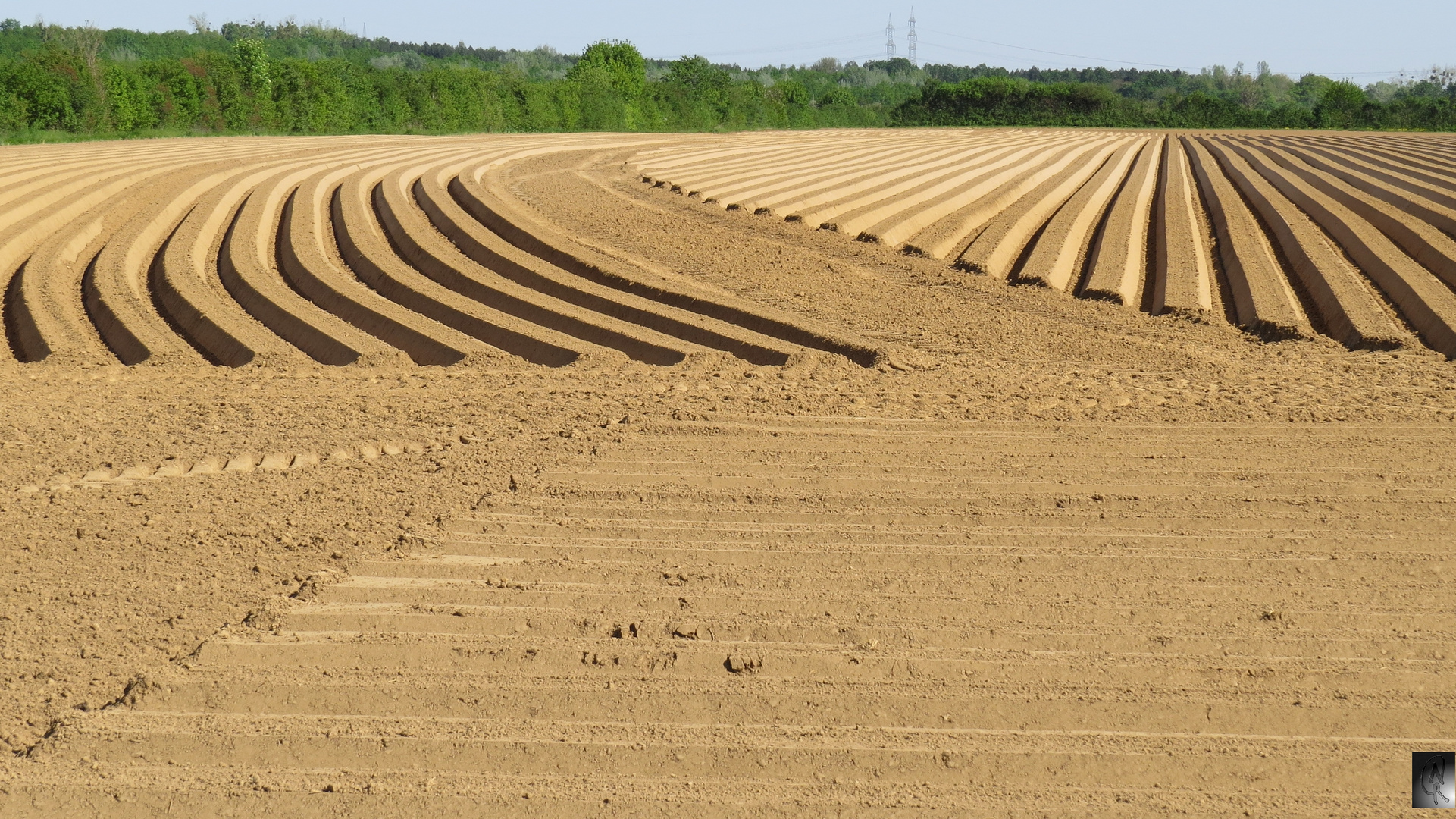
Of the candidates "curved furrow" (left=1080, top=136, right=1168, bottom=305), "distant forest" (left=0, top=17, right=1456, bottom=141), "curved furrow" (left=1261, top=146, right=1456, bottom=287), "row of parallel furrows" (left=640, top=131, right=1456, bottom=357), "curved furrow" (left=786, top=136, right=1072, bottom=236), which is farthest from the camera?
"distant forest" (left=0, top=17, right=1456, bottom=141)

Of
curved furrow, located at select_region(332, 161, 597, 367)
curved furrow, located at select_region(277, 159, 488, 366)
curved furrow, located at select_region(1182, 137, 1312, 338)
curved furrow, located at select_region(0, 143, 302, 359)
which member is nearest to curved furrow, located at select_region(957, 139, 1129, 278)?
curved furrow, located at select_region(1182, 137, 1312, 338)

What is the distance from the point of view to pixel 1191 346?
8.35 metres

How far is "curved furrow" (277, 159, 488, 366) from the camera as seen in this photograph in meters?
8.34

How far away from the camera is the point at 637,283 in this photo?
32.9 ft

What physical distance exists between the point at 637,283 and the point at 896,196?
278 inches

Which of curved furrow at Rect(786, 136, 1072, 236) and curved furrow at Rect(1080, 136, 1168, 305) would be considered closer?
curved furrow at Rect(1080, 136, 1168, 305)

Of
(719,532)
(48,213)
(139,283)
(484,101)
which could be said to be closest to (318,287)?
(139,283)

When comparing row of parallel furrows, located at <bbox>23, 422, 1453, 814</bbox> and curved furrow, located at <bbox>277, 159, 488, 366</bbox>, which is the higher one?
curved furrow, located at <bbox>277, 159, 488, 366</bbox>

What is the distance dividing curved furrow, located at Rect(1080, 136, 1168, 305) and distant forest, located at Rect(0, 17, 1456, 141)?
1042 inches

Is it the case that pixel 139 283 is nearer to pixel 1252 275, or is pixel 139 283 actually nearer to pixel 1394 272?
pixel 1252 275

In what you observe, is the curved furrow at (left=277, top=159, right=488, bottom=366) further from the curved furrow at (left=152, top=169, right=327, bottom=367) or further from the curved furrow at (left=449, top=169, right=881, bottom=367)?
the curved furrow at (left=449, top=169, right=881, bottom=367)

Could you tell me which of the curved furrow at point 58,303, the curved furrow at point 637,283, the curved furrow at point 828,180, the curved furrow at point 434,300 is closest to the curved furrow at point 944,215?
the curved furrow at point 828,180

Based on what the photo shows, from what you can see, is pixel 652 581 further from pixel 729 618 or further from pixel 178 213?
pixel 178 213

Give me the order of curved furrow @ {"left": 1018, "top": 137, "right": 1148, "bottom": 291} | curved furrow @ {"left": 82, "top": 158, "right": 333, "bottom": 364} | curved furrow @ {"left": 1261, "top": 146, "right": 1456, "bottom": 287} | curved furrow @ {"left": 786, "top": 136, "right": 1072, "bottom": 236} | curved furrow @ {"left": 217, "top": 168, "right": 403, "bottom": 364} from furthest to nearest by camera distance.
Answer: curved furrow @ {"left": 786, "top": 136, "right": 1072, "bottom": 236}
curved furrow @ {"left": 1261, "top": 146, "right": 1456, "bottom": 287}
curved furrow @ {"left": 1018, "top": 137, "right": 1148, "bottom": 291}
curved furrow @ {"left": 82, "top": 158, "right": 333, "bottom": 364}
curved furrow @ {"left": 217, "top": 168, "right": 403, "bottom": 364}
